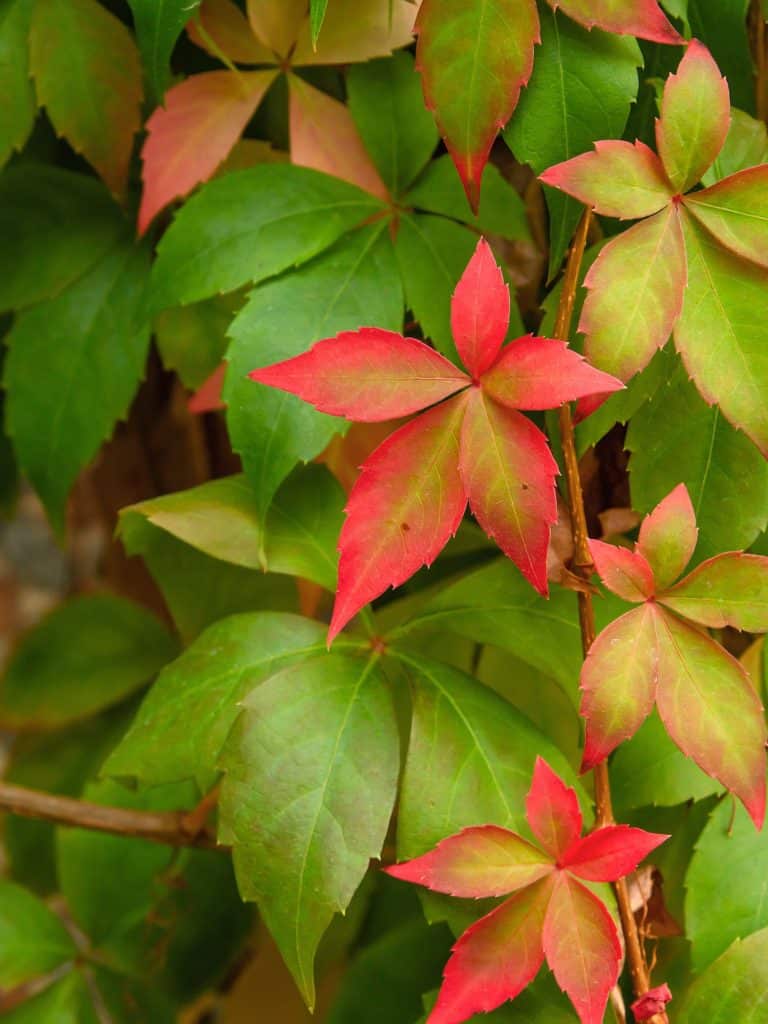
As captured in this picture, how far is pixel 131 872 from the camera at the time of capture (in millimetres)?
964

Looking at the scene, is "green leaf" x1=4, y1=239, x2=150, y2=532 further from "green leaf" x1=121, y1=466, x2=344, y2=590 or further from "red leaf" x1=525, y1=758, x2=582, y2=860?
"red leaf" x1=525, y1=758, x2=582, y2=860

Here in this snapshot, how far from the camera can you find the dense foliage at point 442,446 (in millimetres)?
494

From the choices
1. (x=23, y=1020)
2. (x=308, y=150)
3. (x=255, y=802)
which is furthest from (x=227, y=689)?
(x=23, y=1020)

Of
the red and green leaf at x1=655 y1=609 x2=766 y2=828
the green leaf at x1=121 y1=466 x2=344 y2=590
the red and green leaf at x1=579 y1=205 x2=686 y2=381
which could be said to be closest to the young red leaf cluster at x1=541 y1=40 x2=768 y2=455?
the red and green leaf at x1=579 y1=205 x2=686 y2=381

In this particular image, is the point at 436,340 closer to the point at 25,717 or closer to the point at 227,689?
the point at 227,689

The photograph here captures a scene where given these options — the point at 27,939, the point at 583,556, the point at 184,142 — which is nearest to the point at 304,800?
the point at 583,556

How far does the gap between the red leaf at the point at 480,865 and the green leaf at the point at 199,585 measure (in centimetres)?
31

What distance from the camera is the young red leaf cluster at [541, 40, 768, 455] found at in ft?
1.62

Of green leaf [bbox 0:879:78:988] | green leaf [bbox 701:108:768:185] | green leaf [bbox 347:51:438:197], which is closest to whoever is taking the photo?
green leaf [bbox 701:108:768:185]

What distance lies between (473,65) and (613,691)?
0.32 m

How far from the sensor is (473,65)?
524mm

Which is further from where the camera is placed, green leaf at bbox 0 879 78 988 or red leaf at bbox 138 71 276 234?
green leaf at bbox 0 879 78 988

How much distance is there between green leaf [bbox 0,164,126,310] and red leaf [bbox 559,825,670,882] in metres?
0.55

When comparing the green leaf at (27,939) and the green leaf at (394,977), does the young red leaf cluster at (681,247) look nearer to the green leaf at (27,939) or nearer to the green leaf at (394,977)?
the green leaf at (394,977)
